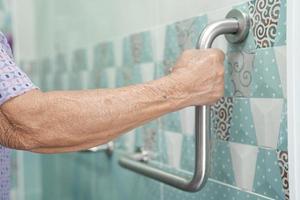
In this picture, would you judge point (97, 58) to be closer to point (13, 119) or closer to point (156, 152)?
point (156, 152)

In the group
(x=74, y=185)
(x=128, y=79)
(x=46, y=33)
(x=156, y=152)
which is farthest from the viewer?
(x=46, y=33)

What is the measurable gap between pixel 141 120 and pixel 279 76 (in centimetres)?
20

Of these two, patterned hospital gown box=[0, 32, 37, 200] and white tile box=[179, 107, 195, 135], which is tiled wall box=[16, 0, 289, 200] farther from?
patterned hospital gown box=[0, 32, 37, 200]

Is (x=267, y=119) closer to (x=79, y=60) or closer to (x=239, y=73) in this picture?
(x=239, y=73)

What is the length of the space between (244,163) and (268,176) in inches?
2.3

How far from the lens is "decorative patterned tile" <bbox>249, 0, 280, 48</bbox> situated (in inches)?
24.4

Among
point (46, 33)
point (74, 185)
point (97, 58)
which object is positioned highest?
point (46, 33)

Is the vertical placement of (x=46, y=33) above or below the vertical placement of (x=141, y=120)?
above

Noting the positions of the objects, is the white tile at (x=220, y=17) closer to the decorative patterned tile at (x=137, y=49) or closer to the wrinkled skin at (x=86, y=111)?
the wrinkled skin at (x=86, y=111)

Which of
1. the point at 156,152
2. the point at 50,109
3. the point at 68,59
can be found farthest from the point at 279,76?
the point at 68,59

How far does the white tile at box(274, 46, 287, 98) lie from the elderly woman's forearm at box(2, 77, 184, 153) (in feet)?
0.57

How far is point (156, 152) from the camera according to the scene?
1.00 m

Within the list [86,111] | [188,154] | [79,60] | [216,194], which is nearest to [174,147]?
[188,154]

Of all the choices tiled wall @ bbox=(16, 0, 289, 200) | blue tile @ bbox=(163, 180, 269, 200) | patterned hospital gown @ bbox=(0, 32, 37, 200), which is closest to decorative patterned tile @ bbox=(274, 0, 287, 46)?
tiled wall @ bbox=(16, 0, 289, 200)
